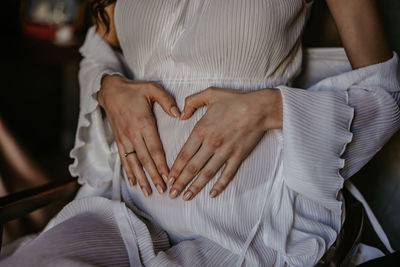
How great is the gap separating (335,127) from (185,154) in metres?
0.30

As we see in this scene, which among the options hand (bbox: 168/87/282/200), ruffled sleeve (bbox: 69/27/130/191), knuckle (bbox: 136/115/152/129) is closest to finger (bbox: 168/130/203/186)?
hand (bbox: 168/87/282/200)

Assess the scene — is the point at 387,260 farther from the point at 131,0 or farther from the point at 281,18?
the point at 131,0

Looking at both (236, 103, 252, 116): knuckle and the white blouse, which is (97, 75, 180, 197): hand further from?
(236, 103, 252, 116): knuckle

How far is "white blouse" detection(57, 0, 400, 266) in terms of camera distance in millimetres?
705

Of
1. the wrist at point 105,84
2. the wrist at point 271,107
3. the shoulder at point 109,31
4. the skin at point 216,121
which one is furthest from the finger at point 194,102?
the shoulder at point 109,31

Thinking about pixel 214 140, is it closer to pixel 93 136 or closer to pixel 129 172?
pixel 129 172

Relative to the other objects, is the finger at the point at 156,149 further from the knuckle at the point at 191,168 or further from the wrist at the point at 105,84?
the wrist at the point at 105,84

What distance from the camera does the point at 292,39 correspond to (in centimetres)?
82

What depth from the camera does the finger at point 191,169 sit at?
71 cm

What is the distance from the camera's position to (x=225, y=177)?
706 millimetres

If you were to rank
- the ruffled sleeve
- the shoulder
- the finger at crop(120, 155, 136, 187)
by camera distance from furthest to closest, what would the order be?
the shoulder, the ruffled sleeve, the finger at crop(120, 155, 136, 187)

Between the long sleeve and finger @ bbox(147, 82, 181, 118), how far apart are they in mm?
226

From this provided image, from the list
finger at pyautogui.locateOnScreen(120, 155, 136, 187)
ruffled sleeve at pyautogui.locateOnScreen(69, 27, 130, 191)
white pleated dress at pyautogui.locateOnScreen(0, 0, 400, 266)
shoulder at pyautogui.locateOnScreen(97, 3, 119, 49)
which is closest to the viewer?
white pleated dress at pyautogui.locateOnScreen(0, 0, 400, 266)

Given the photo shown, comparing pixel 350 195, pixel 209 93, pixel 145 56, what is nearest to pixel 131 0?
pixel 145 56
